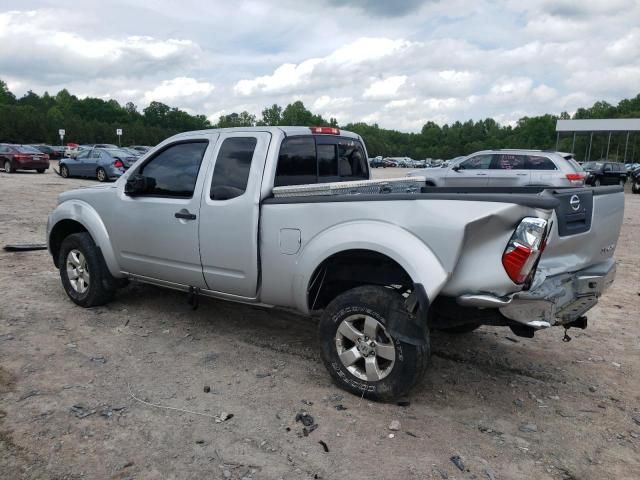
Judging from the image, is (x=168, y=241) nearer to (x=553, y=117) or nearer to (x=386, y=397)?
(x=386, y=397)

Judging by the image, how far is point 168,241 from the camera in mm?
4594

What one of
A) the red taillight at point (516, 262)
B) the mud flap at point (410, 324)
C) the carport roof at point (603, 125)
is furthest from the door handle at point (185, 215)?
the carport roof at point (603, 125)

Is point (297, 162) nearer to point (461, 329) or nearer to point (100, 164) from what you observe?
point (461, 329)

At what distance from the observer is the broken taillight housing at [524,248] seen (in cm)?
297

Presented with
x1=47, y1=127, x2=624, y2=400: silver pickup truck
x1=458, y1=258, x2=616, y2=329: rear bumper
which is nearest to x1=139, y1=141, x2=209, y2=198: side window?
x1=47, y1=127, x2=624, y2=400: silver pickup truck

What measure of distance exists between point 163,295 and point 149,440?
306 cm

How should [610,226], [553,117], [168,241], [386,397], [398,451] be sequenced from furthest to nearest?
1. [553,117]
2. [168,241]
3. [610,226]
4. [386,397]
5. [398,451]

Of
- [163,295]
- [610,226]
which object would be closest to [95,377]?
[163,295]

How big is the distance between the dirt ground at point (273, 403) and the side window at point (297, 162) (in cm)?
147

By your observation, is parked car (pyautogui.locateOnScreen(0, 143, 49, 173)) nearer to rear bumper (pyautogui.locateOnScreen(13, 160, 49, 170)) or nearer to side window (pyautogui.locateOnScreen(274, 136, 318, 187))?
rear bumper (pyautogui.locateOnScreen(13, 160, 49, 170))

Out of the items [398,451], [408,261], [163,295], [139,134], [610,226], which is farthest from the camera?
[139,134]

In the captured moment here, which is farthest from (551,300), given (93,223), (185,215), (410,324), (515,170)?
(515,170)

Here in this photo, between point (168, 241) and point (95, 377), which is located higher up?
point (168, 241)

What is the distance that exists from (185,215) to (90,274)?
5.12 ft
